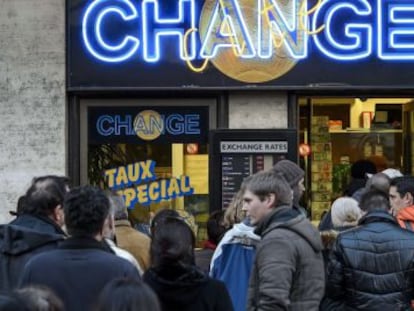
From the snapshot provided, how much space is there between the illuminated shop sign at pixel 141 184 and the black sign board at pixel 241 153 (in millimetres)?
701

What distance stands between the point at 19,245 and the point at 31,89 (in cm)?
474

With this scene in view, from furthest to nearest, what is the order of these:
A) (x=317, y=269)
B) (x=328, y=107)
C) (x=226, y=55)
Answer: (x=328, y=107) < (x=226, y=55) < (x=317, y=269)

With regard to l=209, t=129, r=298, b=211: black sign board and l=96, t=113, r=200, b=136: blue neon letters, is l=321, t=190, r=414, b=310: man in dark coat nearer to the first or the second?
l=209, t=129, r=298, b=211: black sign board

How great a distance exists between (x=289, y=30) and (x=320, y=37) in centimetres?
35

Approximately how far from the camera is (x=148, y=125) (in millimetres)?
8930

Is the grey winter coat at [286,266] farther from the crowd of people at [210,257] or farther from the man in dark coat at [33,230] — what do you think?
the man in dark coat at [33,230]

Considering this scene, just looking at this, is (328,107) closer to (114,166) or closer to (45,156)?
(114,166)

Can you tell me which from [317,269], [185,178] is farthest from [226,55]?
[317,269]

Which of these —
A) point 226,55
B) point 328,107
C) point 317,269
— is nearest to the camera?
point 317,269

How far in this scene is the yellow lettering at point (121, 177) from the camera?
894 centimetres

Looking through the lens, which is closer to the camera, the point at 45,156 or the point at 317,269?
the point at 317,269

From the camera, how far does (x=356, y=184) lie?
28.6ft

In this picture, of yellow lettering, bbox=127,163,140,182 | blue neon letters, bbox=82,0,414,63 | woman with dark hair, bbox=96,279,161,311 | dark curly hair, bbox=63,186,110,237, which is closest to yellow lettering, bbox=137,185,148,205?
yellow lettering, bbox=127,163,140,182

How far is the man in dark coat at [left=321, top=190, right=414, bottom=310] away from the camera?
4.61 m
